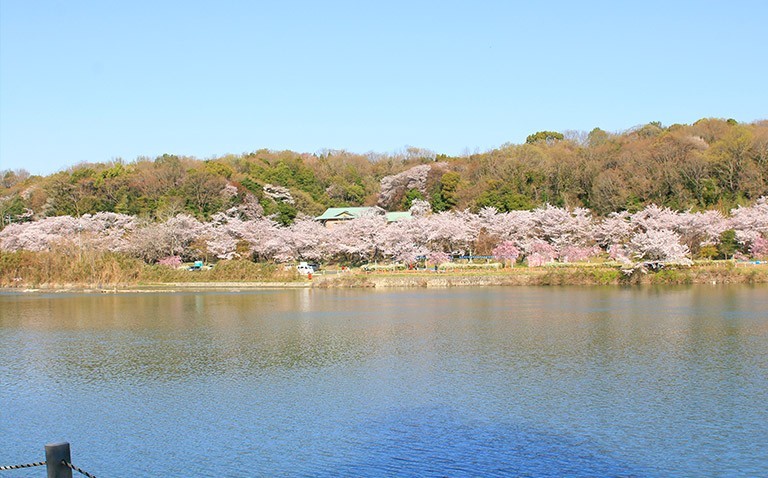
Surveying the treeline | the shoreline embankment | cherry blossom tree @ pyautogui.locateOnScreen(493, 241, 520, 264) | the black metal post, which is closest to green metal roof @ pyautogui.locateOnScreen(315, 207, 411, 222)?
the treeline

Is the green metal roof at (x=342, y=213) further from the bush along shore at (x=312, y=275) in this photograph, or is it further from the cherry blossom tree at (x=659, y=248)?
the cherry blossom tree at (x=659, y=248)

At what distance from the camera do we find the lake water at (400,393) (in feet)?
32.2

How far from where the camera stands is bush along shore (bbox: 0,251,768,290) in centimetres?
3644

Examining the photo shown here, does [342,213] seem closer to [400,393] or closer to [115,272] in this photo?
[115,272]

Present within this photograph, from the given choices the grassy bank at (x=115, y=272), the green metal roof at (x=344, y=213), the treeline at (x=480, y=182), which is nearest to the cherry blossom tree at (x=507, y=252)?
the treeline at (x=480, y=182)

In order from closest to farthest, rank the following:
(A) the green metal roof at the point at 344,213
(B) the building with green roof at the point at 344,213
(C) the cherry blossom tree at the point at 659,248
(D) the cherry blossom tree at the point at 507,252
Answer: (C) the cherry blossom tree at the point at 659,248 → (D) the cherry blossom tree at the point at 507,252 → (B) the building with green roof at the point at 344,213 → (A) the green metal roof at the point at 344,213

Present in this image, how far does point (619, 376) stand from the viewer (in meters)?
14.4

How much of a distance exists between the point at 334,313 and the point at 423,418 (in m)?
15.3

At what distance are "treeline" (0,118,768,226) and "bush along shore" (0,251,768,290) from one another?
1061cm

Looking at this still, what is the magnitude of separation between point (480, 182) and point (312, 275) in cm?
2209

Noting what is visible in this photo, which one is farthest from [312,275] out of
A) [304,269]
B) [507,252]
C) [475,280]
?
[507,252]

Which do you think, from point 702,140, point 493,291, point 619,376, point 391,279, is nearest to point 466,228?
point 391,279

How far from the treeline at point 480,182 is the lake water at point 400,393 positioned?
27.0 m

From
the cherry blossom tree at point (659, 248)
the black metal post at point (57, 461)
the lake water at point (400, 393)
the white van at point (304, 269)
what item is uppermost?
the cherry blossom tree at point (659, 248)
